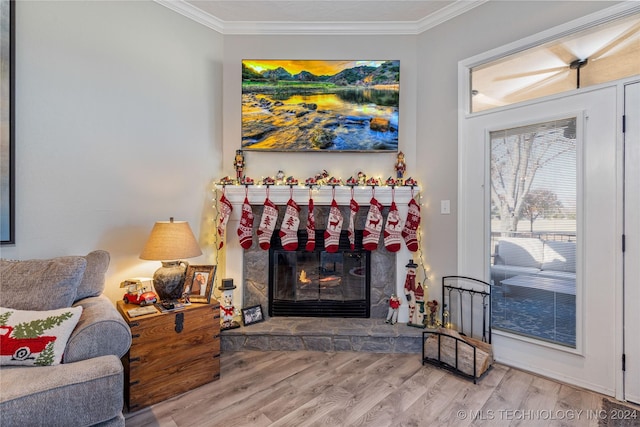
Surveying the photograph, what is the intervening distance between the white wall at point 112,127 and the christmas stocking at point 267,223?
55 centimetres

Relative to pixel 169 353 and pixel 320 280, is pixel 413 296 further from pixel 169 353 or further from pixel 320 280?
pixel 169 353

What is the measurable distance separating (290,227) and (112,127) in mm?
1553

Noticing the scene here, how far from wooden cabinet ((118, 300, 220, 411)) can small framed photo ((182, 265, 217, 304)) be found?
0.14 metres

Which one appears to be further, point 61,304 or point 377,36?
point 377,36

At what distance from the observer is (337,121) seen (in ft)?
8.72

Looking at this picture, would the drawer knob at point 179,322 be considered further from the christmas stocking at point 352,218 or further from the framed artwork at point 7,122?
the christmas stocking at point 352,218

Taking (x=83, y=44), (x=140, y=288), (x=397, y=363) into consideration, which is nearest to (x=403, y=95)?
(x=397, y=363)

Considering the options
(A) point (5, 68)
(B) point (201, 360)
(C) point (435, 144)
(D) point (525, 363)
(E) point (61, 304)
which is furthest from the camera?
(C) point (435, 144)

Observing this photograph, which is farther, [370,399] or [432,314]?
[432,314]

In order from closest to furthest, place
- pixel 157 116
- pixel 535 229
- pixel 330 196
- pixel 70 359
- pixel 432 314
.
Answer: pixel 70 359 < pixel 535 229 < pixel 157 116 < pixel 432 314 < pixel 330 196

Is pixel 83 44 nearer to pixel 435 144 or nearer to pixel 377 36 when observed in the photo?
pixel 377 36

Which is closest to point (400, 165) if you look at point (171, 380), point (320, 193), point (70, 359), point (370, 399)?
point (320, 193)

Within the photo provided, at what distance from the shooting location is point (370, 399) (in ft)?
5.84

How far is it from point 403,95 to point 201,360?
2.76 m
